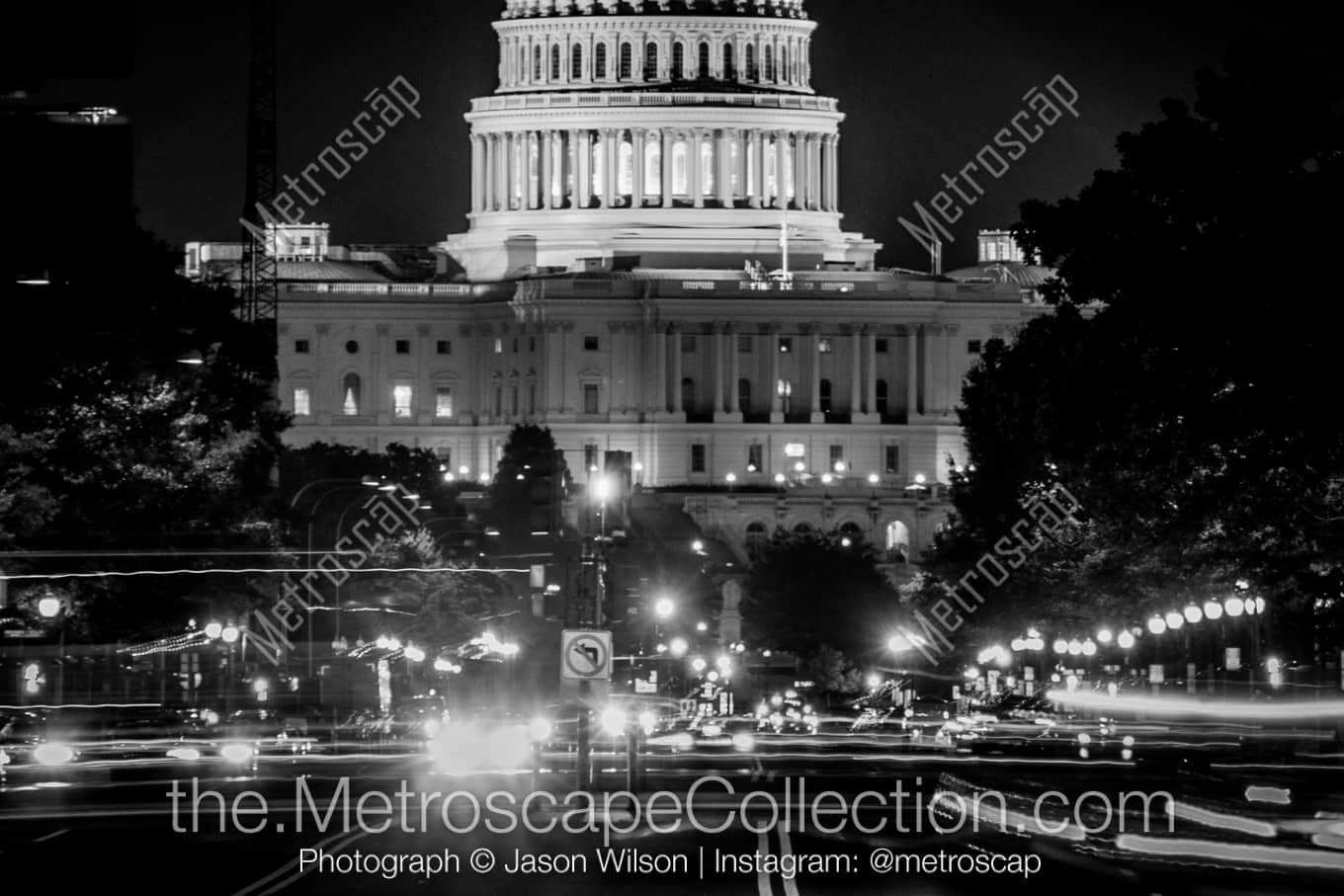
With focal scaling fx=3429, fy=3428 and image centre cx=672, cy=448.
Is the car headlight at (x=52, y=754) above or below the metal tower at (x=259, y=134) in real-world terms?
below

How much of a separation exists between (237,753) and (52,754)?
129 inches

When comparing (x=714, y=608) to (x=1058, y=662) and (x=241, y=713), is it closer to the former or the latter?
(x=1058, y=662)

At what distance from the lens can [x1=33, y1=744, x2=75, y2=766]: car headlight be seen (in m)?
58.5

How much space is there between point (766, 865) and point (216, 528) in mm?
52319

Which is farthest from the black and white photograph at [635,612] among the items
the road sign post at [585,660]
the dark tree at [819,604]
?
the dark tree at [819,604]

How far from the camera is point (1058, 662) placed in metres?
133

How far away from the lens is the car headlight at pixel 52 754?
58.5 m

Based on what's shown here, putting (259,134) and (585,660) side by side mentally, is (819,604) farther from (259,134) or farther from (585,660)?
(585,660)

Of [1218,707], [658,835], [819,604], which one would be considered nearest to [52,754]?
[658,835]

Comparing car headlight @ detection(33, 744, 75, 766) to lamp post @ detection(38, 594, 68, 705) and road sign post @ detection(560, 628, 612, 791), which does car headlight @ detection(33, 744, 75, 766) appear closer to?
lamp post @ detection(38, 594, 68, 705)

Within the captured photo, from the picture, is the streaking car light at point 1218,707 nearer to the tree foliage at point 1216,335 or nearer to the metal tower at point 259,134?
the tree foliage at point 1216,335

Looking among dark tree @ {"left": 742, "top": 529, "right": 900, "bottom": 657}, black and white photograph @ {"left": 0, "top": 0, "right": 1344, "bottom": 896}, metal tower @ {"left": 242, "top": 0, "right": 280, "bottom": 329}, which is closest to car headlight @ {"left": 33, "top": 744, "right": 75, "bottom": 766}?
black and white photograph @ {"left": 0, "top": 0, "right": 1344, "bottom": 896}

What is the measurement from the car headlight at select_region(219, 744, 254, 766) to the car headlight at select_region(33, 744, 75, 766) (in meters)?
2.77

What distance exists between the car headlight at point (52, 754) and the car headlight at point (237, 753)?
2.77m
